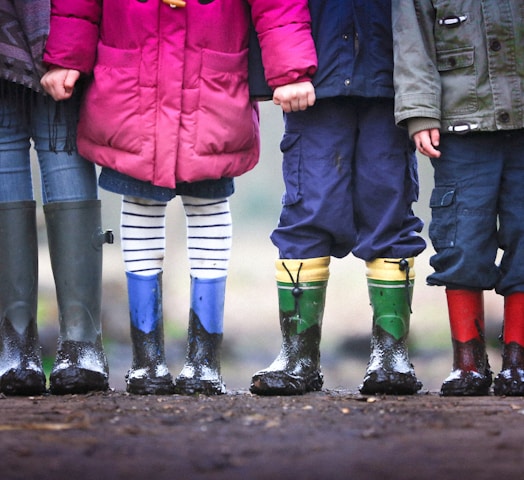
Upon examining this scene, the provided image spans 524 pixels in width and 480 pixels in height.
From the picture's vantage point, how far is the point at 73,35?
2514 millimetres

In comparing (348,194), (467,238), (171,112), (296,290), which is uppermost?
(171,112)

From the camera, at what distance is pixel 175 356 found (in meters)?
5.51

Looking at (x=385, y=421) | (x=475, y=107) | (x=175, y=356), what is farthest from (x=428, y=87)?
(x=175, y=356)

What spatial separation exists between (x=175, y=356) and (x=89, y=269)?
9.70 ft

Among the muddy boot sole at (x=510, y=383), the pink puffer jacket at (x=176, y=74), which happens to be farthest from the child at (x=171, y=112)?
the muddy boot sole at (x=510, y=383)

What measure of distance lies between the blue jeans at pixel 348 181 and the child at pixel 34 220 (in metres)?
0.52

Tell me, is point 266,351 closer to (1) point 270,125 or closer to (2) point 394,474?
(1) point 270,125

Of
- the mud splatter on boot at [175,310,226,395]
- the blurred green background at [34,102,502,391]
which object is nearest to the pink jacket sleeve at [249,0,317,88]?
the mud splatter on boot at [175,310,226,395]

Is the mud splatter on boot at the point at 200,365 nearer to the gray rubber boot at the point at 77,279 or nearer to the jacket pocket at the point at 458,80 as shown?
the gray rubber boot at the point at 77,279

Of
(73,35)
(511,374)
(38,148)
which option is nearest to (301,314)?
(511,374)

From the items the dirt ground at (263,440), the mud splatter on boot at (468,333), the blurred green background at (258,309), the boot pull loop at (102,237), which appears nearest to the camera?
the dirt ground at (263,440)

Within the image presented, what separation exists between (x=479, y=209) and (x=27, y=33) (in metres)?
1.19

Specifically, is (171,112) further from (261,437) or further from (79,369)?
(261,437)

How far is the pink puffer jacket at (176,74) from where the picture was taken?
2.44 meters
